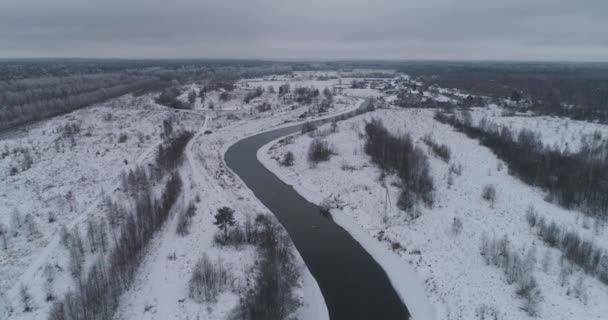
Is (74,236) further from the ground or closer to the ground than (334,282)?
further from the ground

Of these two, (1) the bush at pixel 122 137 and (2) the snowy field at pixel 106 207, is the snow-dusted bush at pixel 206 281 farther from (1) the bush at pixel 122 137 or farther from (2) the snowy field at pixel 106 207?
(1) the bush at pixel 122 137

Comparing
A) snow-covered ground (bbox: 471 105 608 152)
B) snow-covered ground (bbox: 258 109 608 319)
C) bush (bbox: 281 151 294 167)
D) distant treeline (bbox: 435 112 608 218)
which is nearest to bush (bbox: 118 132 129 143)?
snow-covered ground (bbox: 258 109 608 319)

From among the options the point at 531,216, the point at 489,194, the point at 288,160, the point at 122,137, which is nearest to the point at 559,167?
the point at 489,194

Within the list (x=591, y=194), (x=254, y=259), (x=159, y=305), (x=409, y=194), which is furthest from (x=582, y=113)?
(x=159, y=305)

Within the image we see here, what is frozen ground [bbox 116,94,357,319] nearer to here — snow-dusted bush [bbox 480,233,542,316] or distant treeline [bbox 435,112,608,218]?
snow-dusted bush [bbox 480,233,542,316]

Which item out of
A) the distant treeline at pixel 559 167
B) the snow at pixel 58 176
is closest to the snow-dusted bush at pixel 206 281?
the snow at pixel 58 176

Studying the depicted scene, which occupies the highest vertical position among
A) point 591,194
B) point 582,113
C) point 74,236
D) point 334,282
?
point 582,113

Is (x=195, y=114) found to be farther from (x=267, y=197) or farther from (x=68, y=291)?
(x=68, y=291)
